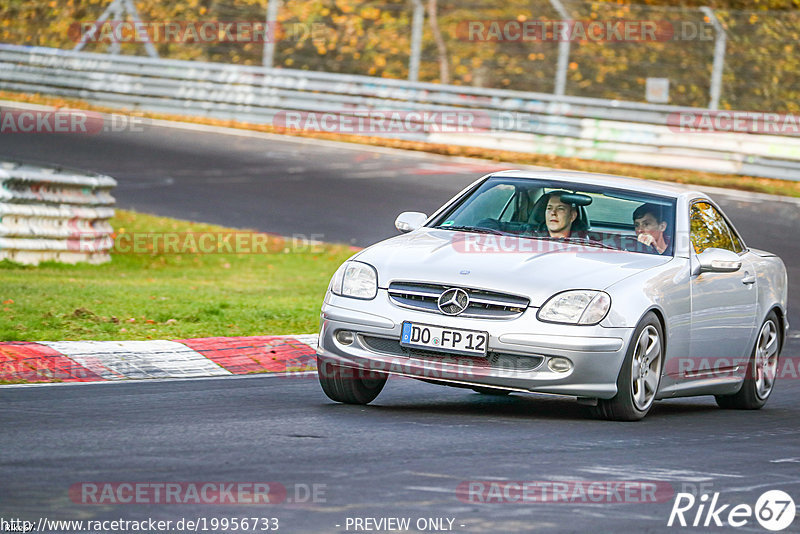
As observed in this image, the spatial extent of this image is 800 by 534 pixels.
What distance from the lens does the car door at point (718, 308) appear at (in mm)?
9133

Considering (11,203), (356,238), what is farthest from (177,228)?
(11,203)

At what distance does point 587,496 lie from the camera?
19.9ft

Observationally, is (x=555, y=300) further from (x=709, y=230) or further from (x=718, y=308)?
(x=709, y=230)

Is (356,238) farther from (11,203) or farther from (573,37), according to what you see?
(573,37)

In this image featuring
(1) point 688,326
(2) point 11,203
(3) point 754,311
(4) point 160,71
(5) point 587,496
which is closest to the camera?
(5) point 587,496

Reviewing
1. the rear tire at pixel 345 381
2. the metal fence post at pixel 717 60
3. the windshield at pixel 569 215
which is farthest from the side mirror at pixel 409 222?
the metal fence post at pixel 717 60

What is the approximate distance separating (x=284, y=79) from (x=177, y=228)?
32.6 feet

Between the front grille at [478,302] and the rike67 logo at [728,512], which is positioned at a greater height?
the front grille at [478,302]

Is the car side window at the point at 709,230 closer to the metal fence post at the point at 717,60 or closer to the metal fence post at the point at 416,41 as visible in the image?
the metal fence post at the point at 717,60

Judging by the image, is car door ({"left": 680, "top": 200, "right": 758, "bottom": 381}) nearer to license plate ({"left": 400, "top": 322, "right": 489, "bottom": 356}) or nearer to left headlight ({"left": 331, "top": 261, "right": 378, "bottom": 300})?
license plate ({"left": 400, "top": 322, "right": 489, "bottom": 356})

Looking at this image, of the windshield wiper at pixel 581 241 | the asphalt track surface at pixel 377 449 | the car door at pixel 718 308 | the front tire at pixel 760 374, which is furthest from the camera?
the front tire at pixel 760 374

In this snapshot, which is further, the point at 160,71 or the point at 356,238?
the point at 160,71

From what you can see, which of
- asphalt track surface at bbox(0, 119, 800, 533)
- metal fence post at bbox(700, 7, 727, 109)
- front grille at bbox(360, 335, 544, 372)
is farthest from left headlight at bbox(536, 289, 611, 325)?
metal fence post at bbox(700, 7, 727, 109)

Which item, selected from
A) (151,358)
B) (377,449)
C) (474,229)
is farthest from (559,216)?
(151,358)
